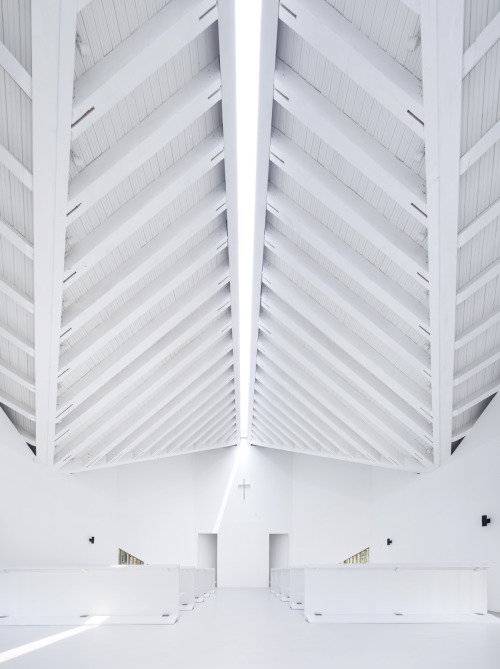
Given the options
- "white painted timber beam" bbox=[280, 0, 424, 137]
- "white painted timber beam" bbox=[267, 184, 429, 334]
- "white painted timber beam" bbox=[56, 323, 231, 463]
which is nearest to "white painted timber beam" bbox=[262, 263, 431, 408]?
"white painted timber beam" bbox=[267, 184, 429, 334]

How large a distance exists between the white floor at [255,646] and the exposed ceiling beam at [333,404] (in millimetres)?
5006

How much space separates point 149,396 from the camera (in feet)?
44.7

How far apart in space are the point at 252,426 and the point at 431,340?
491 inches

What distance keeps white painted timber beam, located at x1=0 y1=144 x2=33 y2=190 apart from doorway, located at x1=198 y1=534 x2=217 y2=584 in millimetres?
17032

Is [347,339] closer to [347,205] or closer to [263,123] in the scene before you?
[347,205]

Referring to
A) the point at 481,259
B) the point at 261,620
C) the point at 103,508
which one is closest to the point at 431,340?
the point at 481,259

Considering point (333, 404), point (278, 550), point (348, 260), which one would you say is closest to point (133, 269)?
point (348, 260)

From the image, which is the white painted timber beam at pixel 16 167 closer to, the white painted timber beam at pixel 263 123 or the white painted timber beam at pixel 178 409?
the white painted timber beam at pixel 263 123

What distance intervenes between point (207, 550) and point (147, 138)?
1773 centimetres

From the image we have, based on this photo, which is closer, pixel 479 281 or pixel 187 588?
pixel 479 281

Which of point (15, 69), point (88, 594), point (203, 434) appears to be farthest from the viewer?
point (203, 434)

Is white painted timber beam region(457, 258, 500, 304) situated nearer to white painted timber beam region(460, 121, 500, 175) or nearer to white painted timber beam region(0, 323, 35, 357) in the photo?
white painted timber beam region(460, 121, 500, 175)

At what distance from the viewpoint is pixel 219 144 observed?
8203mm

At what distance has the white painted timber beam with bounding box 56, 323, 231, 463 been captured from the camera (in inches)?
518
